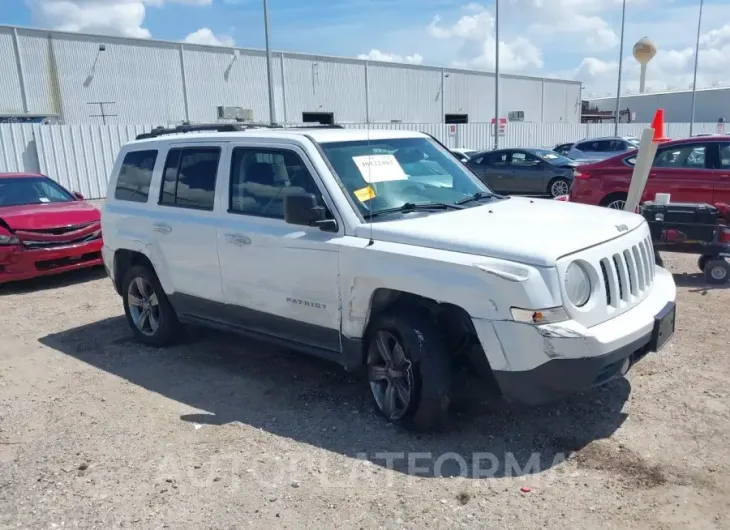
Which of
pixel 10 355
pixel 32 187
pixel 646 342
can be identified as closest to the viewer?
pixel 646 342

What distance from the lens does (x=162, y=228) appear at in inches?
226

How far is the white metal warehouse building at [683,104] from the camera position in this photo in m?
60.0

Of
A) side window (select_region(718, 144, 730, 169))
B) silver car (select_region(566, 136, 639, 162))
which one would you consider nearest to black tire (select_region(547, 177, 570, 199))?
silver car (select_region(566, 136, 639, 162))

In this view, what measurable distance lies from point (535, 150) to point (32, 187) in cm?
1309

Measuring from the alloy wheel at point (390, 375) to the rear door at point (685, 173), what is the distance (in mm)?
6493

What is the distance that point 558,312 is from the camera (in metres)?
3.54

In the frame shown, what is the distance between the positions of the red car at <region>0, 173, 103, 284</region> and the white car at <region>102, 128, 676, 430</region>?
12.1 feet

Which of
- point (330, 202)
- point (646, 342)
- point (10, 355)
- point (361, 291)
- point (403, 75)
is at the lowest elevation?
point (10, 355)

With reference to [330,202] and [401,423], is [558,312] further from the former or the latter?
[330,202]

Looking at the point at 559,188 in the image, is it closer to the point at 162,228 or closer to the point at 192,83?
the point at 162,228

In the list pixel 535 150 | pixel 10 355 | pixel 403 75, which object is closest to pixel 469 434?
pixel 10 355

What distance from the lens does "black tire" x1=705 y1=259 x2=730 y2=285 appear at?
7.54 m

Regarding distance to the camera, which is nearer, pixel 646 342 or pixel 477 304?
pixel 477 304

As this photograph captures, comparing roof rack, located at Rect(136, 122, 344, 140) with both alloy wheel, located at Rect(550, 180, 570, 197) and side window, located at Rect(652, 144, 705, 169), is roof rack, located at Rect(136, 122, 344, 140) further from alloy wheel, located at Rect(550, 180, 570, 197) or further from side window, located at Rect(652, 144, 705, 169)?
alloy wheel, located at Rect(550, 180, 570, 197)
